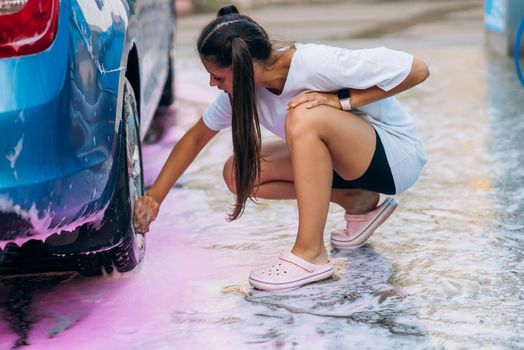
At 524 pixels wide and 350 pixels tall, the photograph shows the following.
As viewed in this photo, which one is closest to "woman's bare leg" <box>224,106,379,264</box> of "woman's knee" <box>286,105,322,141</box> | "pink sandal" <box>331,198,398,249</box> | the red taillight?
"woman's knee" <box>286,105,322,141</box>

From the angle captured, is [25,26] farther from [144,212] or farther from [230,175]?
[230,175]

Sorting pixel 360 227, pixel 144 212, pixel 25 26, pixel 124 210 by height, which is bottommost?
pixel 360 227

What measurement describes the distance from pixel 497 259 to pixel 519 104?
9.68 ft

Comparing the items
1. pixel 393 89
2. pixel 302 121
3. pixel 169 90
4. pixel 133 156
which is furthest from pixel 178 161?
pixel 169 90

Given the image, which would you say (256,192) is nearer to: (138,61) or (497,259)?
(138,61)

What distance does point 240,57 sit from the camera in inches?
117

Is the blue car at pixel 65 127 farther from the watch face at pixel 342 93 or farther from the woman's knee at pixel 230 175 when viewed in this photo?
the watch face at pixel 342 93

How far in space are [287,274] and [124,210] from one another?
539 mm

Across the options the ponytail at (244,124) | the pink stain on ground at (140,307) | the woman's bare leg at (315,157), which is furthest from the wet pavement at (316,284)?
the ponytail at (244,124)

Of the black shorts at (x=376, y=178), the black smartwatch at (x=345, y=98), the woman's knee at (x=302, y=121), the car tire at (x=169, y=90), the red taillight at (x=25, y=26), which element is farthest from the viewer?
the car tire at (x=169, y=90)

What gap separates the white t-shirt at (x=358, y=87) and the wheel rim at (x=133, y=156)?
243 mm

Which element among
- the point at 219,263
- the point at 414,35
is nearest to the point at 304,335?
the point at 219,263

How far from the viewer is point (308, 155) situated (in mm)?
3066

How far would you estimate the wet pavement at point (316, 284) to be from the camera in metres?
2.73
